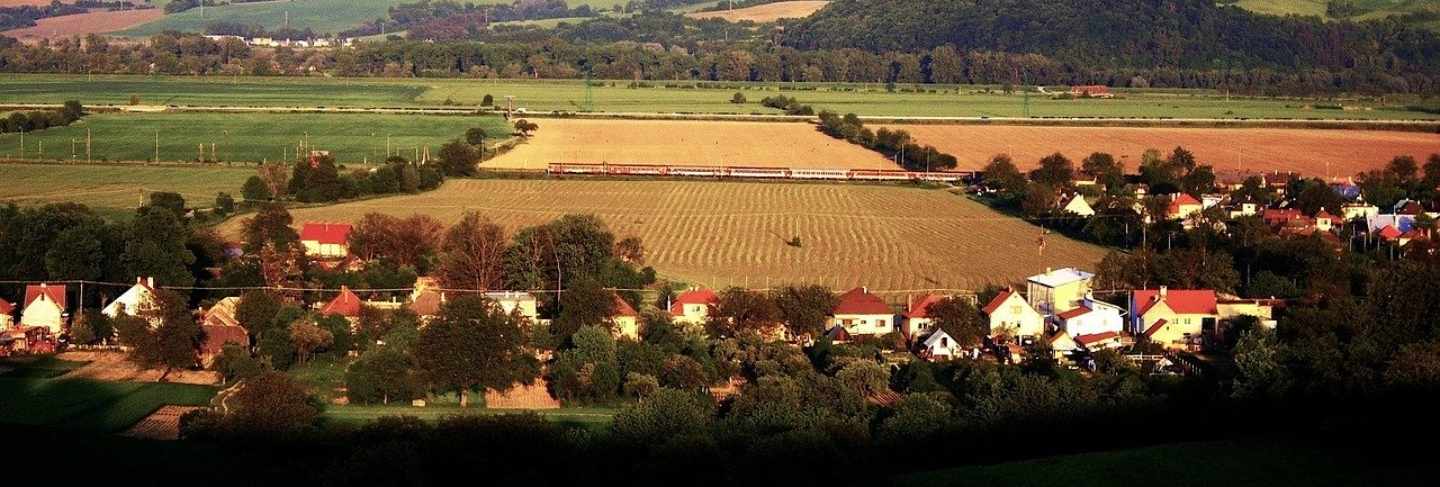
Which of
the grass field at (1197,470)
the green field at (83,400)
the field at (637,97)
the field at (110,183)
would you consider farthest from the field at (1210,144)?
the grass field at (1197,470)

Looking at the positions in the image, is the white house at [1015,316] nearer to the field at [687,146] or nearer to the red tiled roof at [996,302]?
the red tiled roof at [996,302]

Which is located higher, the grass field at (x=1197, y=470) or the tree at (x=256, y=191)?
the tree at (x=256, y=191)

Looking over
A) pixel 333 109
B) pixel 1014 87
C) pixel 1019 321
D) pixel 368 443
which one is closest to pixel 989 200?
pixel 1019 321

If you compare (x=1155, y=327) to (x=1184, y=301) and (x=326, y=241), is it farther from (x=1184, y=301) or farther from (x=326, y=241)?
(x=326, y=241)

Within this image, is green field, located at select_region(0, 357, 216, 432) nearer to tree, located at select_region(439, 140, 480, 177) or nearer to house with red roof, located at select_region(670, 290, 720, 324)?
house with red roof, located at select_region(670, 290, 720, 324)

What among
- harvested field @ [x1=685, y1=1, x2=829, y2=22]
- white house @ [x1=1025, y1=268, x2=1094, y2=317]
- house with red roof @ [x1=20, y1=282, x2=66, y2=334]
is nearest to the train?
white house @ [x1=1025, y1=268, x2=1094, y2=317]
